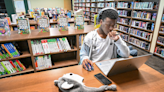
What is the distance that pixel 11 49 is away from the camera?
1.79 m

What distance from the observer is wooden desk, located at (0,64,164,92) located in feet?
2.76

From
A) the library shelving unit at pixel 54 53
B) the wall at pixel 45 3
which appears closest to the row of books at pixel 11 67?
the library shelving unit at pixel 54 53

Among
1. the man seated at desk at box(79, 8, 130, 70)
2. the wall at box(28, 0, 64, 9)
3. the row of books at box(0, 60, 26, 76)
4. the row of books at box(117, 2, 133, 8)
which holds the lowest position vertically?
the row of books at box(0, 60, 26, 76)

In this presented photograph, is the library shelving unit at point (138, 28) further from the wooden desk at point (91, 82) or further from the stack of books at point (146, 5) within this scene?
the wooden desk at point (91, 82)

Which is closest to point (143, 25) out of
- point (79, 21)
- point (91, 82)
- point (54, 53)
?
point (79, 21)

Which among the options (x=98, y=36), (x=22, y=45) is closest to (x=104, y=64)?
(x=98, y=36)

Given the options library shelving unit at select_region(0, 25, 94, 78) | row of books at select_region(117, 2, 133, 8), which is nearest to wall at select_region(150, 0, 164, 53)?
row of books at select_region(117, 2, 133, 8)

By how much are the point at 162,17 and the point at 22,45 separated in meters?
3.66

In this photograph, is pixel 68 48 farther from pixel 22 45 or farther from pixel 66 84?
pixel 66 84

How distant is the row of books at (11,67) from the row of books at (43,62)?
246mm

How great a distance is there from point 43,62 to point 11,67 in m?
0.53

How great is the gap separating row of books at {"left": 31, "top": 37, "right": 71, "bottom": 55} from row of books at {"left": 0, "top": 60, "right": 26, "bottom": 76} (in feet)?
1.15

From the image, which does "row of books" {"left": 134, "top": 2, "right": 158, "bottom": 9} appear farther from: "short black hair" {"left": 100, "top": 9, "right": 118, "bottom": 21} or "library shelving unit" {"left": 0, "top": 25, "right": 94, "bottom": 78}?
"short black hair" {"left": 100, "top": 9, "right": 118, "bottom": 21}

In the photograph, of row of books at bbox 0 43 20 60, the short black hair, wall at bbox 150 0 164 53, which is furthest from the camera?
wall at bbox 150 0 164 53
